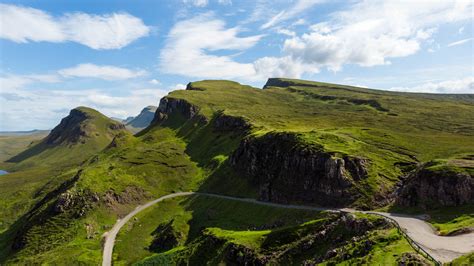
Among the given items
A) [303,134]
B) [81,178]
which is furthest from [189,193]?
[303,134]

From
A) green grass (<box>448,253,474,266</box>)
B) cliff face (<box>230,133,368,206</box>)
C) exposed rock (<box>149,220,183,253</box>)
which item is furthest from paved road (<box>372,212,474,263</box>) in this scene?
exposed rock (<box>149,220,183,253</box>)

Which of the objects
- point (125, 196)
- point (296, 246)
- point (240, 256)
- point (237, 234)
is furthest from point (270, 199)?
point (125, 196)

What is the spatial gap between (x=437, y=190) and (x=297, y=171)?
52203 mm

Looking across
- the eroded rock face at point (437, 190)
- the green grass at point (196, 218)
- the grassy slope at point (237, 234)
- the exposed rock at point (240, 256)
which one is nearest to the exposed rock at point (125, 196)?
the green grass at point (196, 218)

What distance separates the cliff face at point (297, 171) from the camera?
373ft

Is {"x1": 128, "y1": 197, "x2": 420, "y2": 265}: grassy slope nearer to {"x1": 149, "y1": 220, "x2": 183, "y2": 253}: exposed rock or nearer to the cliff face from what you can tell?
{"x1": 149, "y1": 220, "x2": 183, "y2": 253}: exposed rock

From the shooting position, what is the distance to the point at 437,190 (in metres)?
88.1

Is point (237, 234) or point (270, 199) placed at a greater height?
point (270, 199)

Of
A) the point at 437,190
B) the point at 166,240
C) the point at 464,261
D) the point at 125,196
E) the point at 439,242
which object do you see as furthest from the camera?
the point at 125,196

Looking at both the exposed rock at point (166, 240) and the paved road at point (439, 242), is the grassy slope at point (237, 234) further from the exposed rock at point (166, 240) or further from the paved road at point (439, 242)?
the paved road at point (439, 242)

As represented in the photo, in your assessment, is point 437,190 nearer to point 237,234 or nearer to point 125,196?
point 237,234

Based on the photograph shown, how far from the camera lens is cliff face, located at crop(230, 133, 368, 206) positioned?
11369 centimetres

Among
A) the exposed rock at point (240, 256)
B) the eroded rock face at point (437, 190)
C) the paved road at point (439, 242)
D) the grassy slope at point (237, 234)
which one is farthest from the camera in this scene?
the eroded rock face at point (437, 190)

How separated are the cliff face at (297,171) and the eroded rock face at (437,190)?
17662 mm
